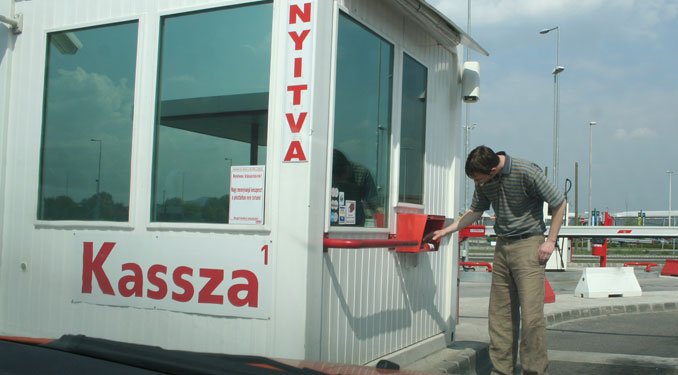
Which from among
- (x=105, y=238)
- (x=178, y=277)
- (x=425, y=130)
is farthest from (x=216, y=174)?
(x=425, y=130)

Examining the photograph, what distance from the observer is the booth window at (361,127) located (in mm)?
4691

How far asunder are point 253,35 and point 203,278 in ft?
5.45

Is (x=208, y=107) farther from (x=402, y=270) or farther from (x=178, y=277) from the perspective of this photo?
(x=402, y=270)

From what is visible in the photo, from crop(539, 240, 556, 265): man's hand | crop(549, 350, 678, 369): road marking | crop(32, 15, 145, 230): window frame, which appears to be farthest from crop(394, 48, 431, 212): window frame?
crop(549, 350, 678, 369): road marking

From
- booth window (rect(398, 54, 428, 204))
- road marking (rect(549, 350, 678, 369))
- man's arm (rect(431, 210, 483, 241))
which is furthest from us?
road marking (rect(549, 350, 678, 369))

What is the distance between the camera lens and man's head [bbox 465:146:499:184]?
4578 mm

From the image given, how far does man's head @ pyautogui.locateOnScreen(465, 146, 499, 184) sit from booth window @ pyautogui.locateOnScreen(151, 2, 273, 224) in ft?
4.79

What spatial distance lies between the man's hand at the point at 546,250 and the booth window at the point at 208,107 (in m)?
2.01

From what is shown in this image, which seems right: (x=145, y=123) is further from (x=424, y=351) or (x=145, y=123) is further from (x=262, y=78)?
(x=424, y=351)

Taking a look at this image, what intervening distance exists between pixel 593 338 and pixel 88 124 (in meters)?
6.67

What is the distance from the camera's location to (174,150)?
4684 millimetres

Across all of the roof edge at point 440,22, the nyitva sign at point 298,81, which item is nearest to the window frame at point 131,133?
the nyitva sign at point 298,81

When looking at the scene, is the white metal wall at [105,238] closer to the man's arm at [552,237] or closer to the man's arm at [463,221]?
the man's arm at [463,221]

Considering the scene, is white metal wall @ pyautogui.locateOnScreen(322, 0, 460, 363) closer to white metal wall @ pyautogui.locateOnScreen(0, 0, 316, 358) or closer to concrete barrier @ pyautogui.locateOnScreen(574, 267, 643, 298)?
white metal wall @ pyautogui.locateOnScreen(0, 0, 316, 358)
